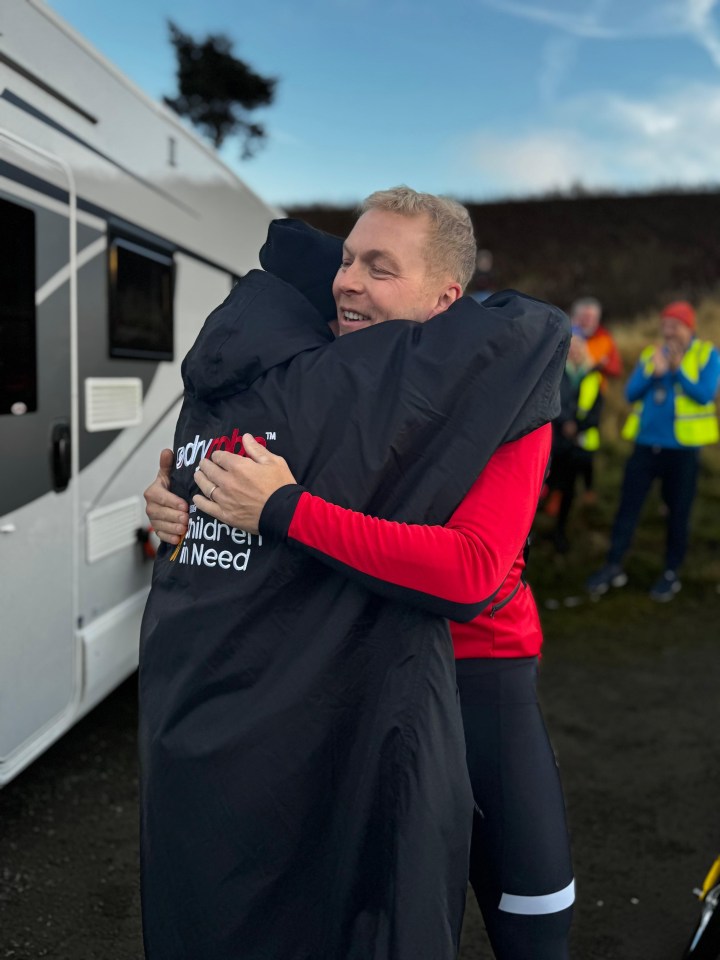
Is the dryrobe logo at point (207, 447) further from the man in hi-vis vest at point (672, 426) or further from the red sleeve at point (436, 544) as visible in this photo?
the man in hi-vis vest at point (672, 426)

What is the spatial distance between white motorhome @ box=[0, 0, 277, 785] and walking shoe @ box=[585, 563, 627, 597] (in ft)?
11.0

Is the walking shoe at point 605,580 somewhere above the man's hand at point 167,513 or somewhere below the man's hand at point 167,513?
below

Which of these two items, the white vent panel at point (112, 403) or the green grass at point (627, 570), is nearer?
the white vent panel at point (112, 403)

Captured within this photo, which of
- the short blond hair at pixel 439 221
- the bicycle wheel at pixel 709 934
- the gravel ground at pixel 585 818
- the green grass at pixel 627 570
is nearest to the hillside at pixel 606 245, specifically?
the green grass at pixel 627 570

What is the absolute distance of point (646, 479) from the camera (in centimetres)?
601

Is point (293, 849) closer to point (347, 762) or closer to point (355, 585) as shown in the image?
point (347, 762)

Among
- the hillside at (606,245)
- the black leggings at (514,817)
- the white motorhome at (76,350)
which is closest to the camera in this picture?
the black leggings at (514,817)

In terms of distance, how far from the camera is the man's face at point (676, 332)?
229 inches

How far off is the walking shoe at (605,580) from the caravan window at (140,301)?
138 inches

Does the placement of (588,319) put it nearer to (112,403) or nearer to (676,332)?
(676,332)

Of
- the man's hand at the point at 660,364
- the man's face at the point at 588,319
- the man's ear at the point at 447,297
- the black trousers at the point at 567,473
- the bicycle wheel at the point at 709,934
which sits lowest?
the bicycle wheel at the point at 709,934

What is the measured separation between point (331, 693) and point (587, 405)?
5.59 metres

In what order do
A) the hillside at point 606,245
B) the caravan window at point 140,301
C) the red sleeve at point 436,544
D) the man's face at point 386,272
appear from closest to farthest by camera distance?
the red sleeve at point 436,544
the man's face at point 386,272
the caravan window at point 140,301
the hillside at point 606,245

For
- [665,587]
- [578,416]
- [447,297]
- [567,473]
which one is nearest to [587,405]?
[578,416]
